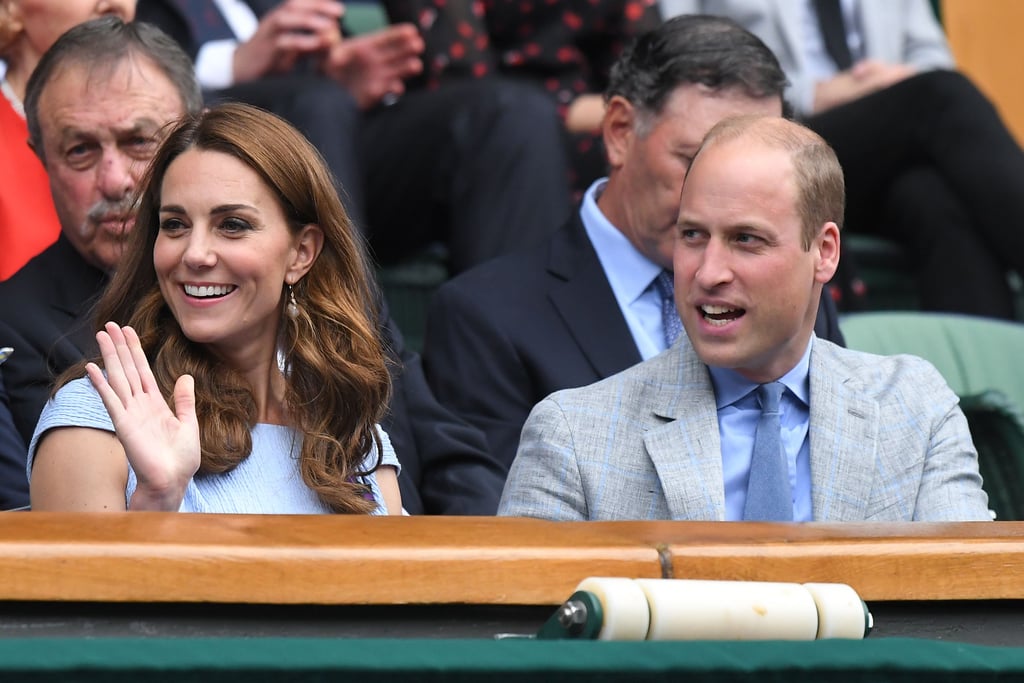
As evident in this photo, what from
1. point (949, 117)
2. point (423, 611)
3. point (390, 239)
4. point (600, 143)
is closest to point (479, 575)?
point (423, 611)

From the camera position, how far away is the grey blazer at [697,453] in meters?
1.85

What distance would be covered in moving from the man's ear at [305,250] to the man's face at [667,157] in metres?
0.71

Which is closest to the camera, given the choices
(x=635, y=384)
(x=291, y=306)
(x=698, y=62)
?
(x=635, y=384)

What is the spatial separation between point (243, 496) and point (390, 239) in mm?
1400

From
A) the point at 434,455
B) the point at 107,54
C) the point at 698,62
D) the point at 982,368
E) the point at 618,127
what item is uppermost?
the point at 107,54

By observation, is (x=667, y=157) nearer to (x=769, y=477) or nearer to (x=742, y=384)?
(x=742, y=384)

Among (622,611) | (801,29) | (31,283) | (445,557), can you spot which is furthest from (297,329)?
(801,29)

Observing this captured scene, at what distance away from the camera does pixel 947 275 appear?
11.5ft

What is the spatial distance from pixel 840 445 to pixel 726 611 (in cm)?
71

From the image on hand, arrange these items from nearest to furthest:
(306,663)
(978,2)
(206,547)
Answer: (306,663) → (206,547) → (978,2)

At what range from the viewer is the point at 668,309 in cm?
266

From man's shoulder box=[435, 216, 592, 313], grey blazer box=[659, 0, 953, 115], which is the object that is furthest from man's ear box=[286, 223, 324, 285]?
grey blazer box=[659, 0, 953, 115]

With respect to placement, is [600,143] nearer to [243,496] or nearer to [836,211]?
[836,211]

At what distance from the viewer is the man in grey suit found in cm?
187
